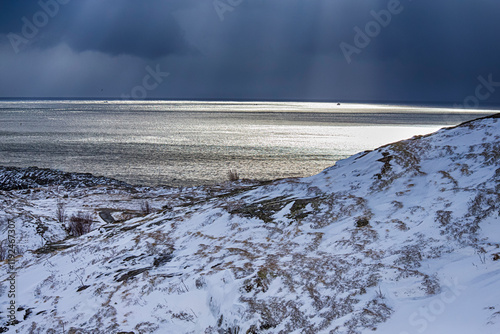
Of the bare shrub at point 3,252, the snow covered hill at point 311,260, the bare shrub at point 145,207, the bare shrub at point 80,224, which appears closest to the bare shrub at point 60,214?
the bare shrub at point 80,224

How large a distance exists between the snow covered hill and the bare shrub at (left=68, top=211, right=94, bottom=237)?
162 inches

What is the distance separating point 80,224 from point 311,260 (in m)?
13.3

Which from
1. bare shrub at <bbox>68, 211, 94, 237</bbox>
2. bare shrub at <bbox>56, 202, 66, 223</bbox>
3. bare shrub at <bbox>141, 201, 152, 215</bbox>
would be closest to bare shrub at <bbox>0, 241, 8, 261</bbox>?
bare shrub at <bbox>68, 211, 94, 237</bbox>

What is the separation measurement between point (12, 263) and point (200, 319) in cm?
839

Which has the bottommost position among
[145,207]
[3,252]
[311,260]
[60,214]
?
[145,207]

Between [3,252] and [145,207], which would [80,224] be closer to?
[3,252]

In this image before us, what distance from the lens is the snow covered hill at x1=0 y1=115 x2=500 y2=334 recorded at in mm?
7203

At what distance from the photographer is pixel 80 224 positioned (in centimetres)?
1842

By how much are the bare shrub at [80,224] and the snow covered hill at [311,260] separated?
411 centimetres

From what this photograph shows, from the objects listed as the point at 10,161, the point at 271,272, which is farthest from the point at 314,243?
the point at 10,161

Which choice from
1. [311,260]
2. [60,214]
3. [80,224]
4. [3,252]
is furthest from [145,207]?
[311,260]

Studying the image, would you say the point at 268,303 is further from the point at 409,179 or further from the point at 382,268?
the point at 409,179

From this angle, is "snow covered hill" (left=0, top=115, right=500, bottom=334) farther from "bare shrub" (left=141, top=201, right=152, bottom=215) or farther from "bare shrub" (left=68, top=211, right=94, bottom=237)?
"bare shrub" (left=141, top=201, right=152, bottom=215)

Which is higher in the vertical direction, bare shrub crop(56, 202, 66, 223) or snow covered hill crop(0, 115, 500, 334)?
snow covered hill crop(0, 115, 500, 334)
